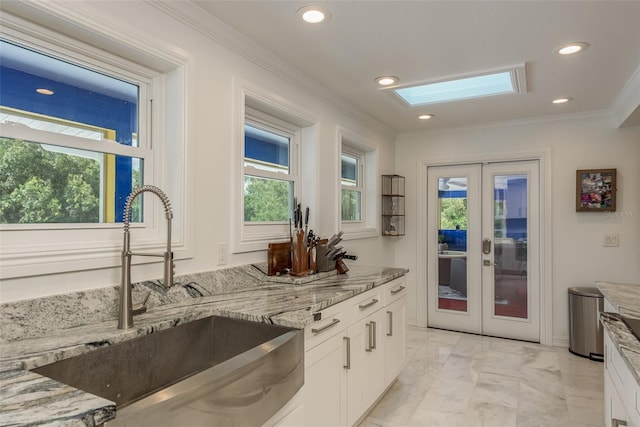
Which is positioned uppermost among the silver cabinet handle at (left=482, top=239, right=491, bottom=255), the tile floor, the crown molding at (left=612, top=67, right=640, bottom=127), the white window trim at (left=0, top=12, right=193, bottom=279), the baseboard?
the crown molding at (left=612, top=67, right=640, bottom=127)

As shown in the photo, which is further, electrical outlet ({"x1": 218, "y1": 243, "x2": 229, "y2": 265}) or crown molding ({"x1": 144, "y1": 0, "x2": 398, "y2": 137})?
electrical outlet ({"x1": 218, "y1": 243, "x2": 229, "y2": 265})

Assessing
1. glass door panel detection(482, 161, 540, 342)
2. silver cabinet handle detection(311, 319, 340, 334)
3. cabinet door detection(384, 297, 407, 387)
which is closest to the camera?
silver cabinet handle detection(311, 319, 340, 334)

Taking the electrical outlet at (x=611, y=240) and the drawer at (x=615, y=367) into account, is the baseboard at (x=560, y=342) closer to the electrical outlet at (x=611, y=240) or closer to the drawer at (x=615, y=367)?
the electrical outlet at (x=611, y=240)

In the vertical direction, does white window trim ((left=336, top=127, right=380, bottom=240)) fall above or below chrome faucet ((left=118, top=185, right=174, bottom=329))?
above

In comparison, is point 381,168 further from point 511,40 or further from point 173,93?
point 173,93

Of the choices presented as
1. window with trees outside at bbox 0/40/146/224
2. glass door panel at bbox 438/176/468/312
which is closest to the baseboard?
glass door panel at bbox 438/176/468/312

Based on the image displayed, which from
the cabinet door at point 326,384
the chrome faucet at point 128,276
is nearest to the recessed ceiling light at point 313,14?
the chrome faucet at point 128,276

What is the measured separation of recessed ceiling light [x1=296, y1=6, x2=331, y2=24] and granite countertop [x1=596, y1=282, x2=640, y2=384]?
193 cm

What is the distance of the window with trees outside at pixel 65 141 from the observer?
1401mm

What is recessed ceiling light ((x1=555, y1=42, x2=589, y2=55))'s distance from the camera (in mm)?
2248

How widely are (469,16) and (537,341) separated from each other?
348cm

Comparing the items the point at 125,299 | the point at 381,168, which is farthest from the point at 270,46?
the point at 381,168

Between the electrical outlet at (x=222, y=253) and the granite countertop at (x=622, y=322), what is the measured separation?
5.90ft

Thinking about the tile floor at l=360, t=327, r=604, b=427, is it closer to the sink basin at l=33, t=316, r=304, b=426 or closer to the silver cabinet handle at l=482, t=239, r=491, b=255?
the silver cabinet handle at l=482, t=239, r=491, b=255
